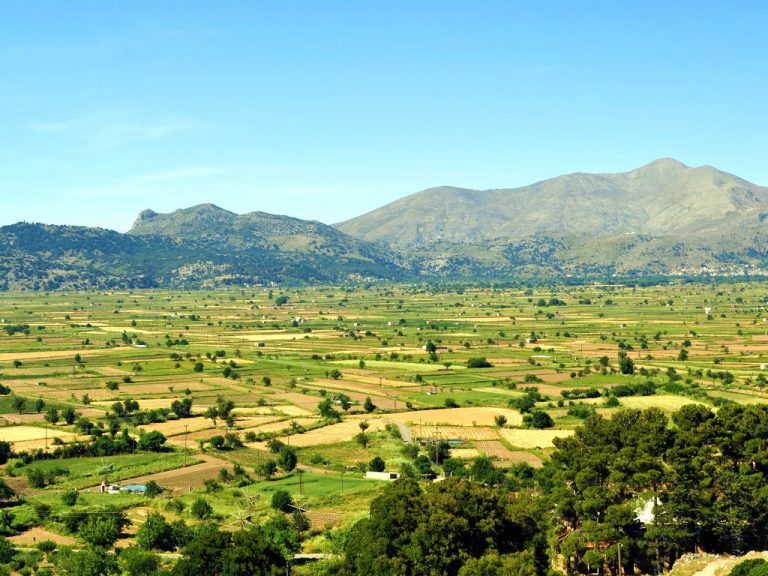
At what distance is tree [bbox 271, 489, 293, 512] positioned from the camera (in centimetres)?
5850

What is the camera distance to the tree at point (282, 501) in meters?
58.5

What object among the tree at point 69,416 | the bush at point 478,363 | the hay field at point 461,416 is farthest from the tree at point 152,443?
the bush at point 478,363

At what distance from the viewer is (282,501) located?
58.6 meters

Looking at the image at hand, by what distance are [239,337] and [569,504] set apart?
12442 centimetres

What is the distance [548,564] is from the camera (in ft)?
156

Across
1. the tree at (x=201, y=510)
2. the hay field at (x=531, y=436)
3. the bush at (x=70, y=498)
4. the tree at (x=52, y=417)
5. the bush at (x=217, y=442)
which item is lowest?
the hay field at (x=531, y=436)

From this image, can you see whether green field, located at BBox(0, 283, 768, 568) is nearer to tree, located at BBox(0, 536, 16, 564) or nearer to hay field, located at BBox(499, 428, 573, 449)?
hay field, located at BBox(499, 428, 573, 449)

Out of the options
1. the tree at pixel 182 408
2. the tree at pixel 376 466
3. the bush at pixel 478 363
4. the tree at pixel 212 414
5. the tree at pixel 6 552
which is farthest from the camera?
the bush at pixel 478 363

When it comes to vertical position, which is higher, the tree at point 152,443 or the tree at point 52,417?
the tree at point 52,417

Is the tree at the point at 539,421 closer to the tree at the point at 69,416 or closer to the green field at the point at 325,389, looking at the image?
the green field at the point at 325,389

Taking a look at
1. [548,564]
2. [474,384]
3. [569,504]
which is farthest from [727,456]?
[474,384]

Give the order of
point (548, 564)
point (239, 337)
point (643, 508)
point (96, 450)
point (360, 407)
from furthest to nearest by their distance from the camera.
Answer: point (239, 337) < point (360, 407) < point (96, 450) < point (643, 508) < point (548, 564)

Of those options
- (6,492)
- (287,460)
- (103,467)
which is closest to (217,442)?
(287,460)

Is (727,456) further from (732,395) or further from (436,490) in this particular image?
(732,395)
